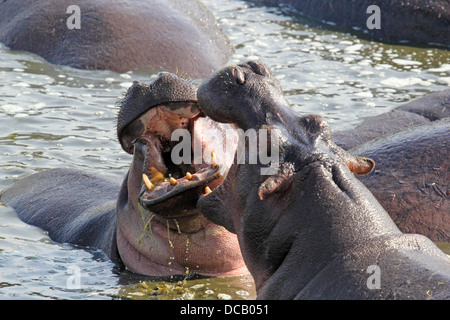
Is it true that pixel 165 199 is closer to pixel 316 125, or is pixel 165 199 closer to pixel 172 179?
pixel 172 179

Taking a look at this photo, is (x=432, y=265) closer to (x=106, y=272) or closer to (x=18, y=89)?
(x=106, y=272)

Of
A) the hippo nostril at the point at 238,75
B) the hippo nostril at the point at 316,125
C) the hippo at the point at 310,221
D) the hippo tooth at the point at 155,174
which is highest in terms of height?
the hippo nostril at the point at 238,75

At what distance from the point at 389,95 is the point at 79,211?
497cm

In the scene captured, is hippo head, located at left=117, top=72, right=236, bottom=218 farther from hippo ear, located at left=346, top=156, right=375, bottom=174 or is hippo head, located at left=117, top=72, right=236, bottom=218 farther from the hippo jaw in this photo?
hippo ear, located at left=346, top=156, right=375, bottom=174

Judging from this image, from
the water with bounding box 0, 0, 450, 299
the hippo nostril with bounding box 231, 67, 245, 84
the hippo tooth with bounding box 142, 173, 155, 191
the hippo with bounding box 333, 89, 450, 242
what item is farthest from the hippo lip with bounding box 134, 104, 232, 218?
the hippo with bounding box 333, 89, 450, 242

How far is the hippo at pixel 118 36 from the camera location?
1013 centimetres

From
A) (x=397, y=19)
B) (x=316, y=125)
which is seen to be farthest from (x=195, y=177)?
(x=397, y=19)

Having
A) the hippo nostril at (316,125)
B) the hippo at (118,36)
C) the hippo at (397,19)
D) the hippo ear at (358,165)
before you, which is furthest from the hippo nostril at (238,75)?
the hippo at (397,19)

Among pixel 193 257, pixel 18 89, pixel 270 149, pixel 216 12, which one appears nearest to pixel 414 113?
pixel 193 257

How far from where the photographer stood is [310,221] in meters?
3.36

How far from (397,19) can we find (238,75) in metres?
9.46

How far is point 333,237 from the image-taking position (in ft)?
10.9

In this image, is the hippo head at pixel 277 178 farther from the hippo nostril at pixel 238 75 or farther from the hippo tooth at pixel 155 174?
the hippo tooth at pixel 155 174
